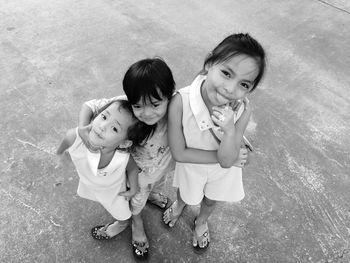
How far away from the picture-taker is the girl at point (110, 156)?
127 cm

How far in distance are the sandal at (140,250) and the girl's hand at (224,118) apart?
93 cm

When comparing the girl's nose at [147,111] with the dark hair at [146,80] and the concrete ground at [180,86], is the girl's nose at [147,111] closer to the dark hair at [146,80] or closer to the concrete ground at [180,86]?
the dark hair at [146,80]

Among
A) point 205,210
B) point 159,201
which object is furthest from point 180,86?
point 205,210

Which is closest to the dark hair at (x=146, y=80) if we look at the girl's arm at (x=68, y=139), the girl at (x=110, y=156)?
the girl at (x=110, y=156)

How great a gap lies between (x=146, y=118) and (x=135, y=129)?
9 centimetres

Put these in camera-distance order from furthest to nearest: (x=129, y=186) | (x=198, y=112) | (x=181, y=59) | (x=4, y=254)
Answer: (x=181, y=59), (x=4, y=254), (x=129, y=186), (x=198, y=112)

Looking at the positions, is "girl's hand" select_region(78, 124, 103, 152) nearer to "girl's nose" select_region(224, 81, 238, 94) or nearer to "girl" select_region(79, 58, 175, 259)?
"girl" select_region(79, 58, 175, 259)

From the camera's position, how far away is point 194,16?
3.73 m

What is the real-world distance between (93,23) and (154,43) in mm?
760

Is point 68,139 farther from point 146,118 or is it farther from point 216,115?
point 216,115

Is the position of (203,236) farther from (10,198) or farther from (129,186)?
(10,198)

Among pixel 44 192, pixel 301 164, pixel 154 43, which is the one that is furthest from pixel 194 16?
pixel 44 192

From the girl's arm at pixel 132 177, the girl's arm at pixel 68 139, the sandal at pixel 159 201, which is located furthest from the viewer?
the sandal at pixel 159 201

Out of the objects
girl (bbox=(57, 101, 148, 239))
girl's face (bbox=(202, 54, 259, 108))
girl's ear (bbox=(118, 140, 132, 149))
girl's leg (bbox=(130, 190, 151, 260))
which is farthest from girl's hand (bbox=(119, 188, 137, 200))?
girl's face (bbox=(202, 54, 259, 108))
